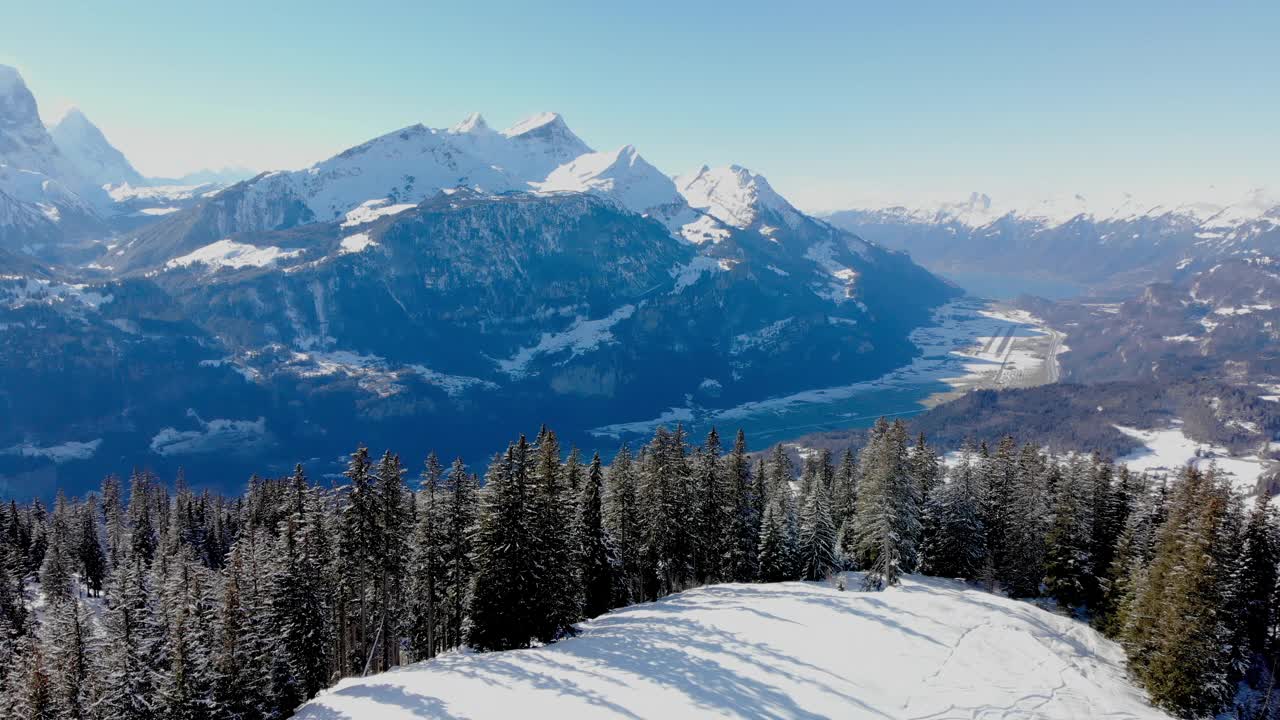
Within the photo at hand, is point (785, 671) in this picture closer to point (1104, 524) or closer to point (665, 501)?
point (665, 501)

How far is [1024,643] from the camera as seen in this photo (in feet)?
151

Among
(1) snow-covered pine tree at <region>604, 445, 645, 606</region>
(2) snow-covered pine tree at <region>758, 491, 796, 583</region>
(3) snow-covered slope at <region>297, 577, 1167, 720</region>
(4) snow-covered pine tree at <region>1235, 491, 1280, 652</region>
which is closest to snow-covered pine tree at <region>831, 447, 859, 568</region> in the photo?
(2) snow-covered pine tree at <region>758, 491, 796, 583</region>

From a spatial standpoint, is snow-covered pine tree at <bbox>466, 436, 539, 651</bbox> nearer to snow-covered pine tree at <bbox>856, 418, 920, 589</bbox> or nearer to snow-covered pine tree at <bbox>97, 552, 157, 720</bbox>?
snow-covered pine tree at <bbox>97, 552, 157, 720</bbox>

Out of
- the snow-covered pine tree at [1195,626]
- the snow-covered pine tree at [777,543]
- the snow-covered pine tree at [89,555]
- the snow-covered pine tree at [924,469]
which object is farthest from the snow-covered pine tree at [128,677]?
the snow-covered pine tree at [89,555]

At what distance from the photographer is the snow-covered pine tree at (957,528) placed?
226ft

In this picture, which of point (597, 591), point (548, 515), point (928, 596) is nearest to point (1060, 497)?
point (928, 596)

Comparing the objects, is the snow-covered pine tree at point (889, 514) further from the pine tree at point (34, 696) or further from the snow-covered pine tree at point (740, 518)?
the pine tree at point (34, 696)

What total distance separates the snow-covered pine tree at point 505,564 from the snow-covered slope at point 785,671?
2.75 m

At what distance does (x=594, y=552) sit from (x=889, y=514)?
26.1 m

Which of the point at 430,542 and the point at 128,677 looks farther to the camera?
the point at 430,542

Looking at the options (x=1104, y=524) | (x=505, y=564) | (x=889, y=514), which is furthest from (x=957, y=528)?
(x=505, y=564)

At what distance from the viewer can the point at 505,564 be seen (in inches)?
1812

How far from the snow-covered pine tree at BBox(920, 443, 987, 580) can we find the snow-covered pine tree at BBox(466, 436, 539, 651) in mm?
44073

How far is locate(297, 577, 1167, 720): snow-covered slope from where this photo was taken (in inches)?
1364
